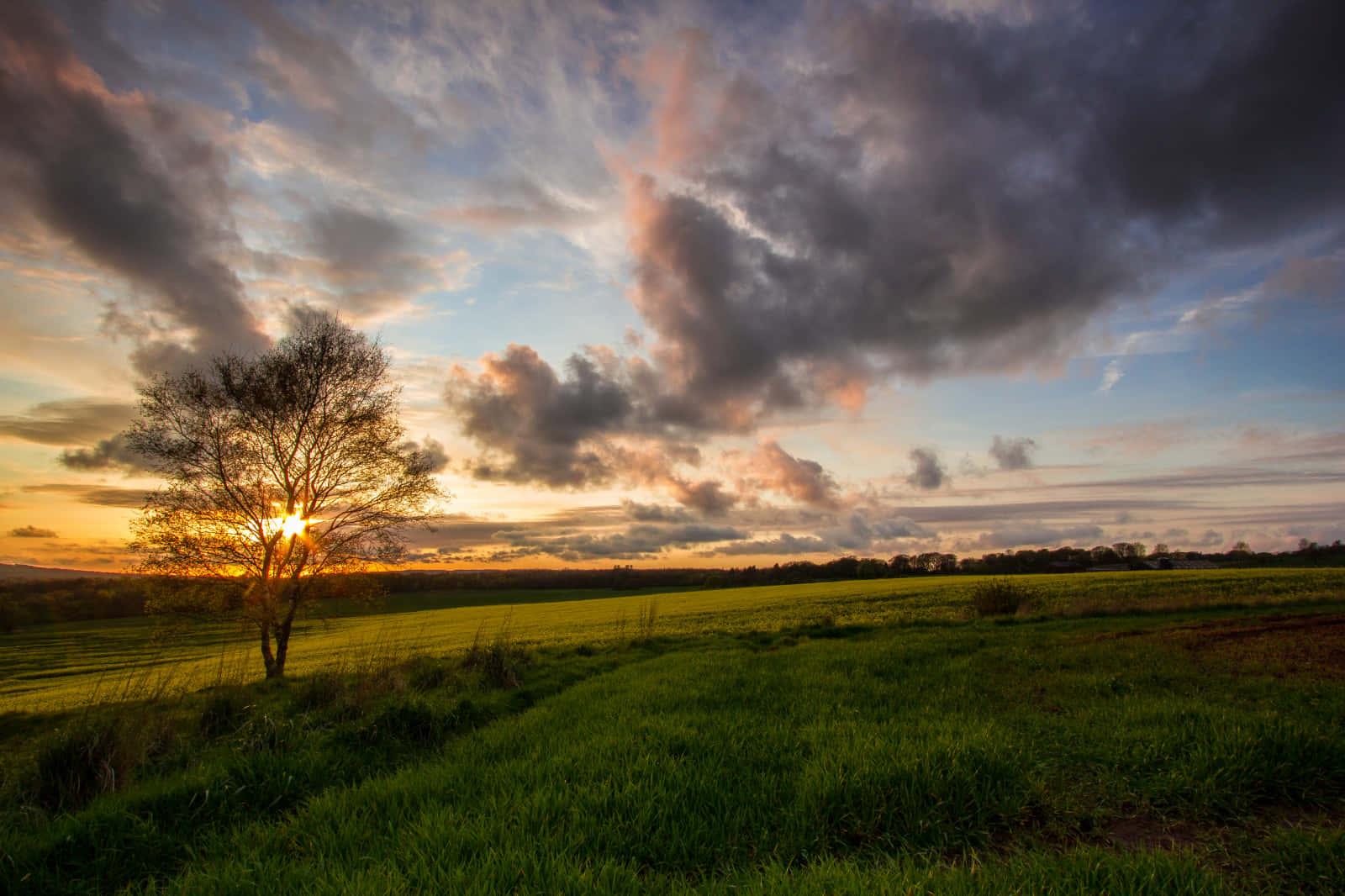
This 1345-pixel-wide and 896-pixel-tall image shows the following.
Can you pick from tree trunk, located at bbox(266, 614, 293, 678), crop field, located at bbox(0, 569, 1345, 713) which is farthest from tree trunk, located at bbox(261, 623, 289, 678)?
crop field, located at bbox(0, 569, 1345, 713)

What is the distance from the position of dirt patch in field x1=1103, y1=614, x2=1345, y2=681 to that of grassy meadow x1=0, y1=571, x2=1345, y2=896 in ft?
0.49

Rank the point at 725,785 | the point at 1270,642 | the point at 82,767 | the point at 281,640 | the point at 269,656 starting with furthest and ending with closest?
the point at 281,640
the point at 269,656
the point at 1270,642
the point at 82,767
the point at 725,785

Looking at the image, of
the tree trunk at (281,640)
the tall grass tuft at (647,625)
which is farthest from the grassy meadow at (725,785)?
the tall grass tuft at (647,625)

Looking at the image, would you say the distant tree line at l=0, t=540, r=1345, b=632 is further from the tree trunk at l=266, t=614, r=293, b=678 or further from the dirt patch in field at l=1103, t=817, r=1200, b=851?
the dirt patch in field at l=1103, t=817, r=1200, b=851

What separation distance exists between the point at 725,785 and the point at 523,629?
122 feet

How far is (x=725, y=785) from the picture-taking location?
541 centimetres

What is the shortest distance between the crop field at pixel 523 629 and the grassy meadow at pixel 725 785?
177 inches

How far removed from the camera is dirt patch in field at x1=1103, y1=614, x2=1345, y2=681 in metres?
10.5

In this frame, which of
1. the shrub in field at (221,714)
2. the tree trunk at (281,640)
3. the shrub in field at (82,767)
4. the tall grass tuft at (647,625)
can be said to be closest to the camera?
the shrub in field at (82,767)

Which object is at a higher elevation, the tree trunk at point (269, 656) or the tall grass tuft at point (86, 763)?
the tall grass tuft at point (86, 763)

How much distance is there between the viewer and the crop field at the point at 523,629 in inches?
708

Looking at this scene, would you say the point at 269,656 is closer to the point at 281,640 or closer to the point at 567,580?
the point at 281,640

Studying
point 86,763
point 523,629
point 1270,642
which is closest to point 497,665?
point 86,763

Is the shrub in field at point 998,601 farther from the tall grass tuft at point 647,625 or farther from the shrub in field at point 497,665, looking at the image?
the shrub in field at point 497,665
